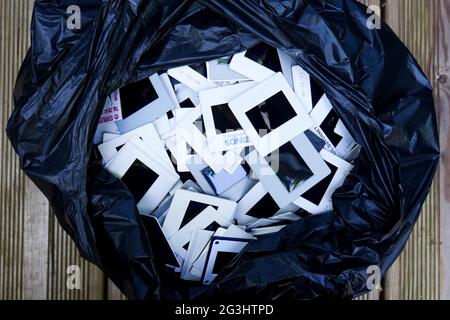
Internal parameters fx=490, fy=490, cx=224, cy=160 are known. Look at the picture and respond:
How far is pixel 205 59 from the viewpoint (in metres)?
0.87

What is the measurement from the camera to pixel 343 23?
82 cm

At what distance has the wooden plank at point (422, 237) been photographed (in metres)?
0.98

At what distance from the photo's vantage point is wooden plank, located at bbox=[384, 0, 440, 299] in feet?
3.22

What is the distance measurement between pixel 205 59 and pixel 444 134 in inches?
19.8

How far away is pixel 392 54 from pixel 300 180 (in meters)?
0.28

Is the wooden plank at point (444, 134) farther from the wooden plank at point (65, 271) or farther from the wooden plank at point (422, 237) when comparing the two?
the wooden plank at point (65, 271)

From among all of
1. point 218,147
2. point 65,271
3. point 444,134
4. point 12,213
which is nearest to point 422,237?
point 444,134

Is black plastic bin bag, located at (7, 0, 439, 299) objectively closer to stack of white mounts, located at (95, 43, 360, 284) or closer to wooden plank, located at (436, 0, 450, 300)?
stack of white mounts, located at (95, 43, 360, 284)

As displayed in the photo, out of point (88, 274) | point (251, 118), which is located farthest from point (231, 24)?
point (88, 274)

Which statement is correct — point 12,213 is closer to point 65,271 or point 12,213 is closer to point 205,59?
point 65,271

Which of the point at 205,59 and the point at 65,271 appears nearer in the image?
the point at 205,59

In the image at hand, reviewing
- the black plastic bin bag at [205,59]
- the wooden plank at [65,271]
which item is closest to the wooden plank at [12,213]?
the wooden plank at [65,271]
